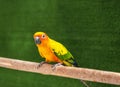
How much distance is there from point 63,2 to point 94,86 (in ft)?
1.53

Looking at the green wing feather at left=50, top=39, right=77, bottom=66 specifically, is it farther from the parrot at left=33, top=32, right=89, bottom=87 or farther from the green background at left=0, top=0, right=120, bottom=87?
the green background at left=0, top=0, right=120, bottom=87

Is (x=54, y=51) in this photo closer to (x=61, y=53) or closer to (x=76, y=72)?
(x=61, y=53)

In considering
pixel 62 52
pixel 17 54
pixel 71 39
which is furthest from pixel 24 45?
pixel 62 52

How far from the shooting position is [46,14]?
1767 mm

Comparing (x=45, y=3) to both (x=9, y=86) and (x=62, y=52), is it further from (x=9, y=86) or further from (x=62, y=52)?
(x=9, y=86)

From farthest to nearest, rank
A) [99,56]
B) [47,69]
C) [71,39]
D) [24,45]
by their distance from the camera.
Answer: [24,45]
[71,39]
[99,56]
[47,69]

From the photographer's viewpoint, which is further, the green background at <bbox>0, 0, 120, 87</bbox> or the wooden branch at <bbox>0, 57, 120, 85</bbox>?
the green background at <bbox>0, 0, 120, 87</bbox>

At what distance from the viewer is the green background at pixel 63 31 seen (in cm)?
147

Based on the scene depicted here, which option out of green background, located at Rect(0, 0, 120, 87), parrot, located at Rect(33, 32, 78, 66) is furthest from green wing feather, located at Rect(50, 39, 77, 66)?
green background, located at Rect(0, 0, 120, 87)

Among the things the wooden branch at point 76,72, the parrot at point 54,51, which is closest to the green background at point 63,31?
the parrot at point 54,51

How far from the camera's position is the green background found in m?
1.47

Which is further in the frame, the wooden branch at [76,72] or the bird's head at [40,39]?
the bird's head at [40,39]

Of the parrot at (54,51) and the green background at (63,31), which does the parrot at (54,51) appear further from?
the green background at (63,31)

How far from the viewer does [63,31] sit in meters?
1.67
